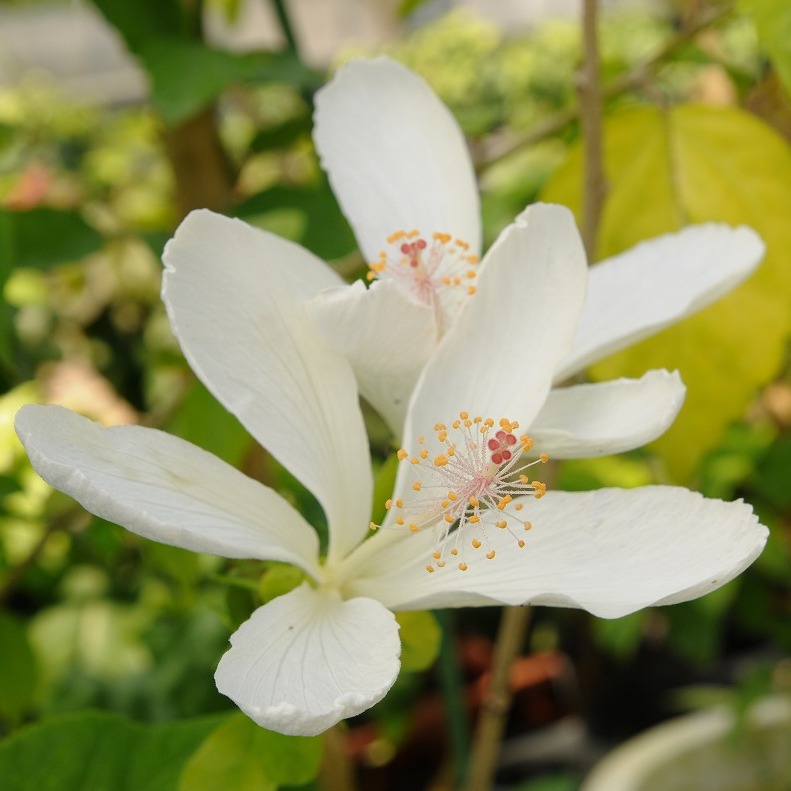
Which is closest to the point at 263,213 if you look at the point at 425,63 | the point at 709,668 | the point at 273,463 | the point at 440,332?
the point at 273,463

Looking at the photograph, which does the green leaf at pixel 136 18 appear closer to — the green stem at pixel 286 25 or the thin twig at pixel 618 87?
the green stem at pixel 286 25

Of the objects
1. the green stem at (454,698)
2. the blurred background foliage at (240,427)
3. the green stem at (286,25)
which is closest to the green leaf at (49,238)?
the blurred background foliage at (240,427)

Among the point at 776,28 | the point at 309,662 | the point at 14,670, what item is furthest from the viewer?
the point at 14,670

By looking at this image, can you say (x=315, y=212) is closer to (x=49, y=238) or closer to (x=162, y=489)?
(x=49, y=238)

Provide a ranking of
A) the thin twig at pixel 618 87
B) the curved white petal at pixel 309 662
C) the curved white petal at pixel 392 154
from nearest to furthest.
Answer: the curved white petal at pixel 309 662 < the curved white petal at pixel 392 154 < the thin twig at pixel 618 87

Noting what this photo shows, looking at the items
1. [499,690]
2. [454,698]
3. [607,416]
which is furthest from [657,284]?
[454,698]

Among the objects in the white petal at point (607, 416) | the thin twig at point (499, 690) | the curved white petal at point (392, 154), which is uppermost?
the curved white petal at point (392, 154)

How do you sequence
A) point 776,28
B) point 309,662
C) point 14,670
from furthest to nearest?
point 14,670, point 776,28, point 309,662
